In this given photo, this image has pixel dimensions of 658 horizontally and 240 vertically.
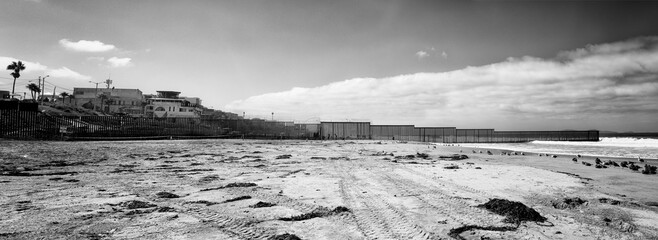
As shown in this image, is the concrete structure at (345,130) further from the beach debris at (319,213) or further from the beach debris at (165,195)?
the beach debris at (319,213)

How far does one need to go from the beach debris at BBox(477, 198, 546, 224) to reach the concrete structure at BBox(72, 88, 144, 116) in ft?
306

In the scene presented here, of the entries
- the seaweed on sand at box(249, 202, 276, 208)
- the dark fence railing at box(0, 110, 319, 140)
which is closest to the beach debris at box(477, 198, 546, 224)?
the seaweed on sand at box(249, 202, 276, 208)

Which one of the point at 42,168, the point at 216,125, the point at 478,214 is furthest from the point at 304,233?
the point at 216,125

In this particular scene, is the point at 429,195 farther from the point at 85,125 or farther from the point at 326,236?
the point at 85,125

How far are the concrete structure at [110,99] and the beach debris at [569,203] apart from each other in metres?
93.7

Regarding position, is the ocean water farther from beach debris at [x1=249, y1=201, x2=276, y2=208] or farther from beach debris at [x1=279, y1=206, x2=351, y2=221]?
beach debris at [x1=249, y1=201, x2=276, y2=208]

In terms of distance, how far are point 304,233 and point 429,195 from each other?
335 cm

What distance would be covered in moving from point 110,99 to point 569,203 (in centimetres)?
10275

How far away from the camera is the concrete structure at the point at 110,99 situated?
3228 inches

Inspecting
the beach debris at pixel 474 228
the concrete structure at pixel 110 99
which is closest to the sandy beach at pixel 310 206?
the beach debris at pixel 474 228

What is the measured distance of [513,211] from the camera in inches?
187

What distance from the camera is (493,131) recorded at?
→ 53.2 metres

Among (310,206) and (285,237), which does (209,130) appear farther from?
(285,237)

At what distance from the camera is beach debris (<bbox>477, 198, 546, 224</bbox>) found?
454 centimetres
